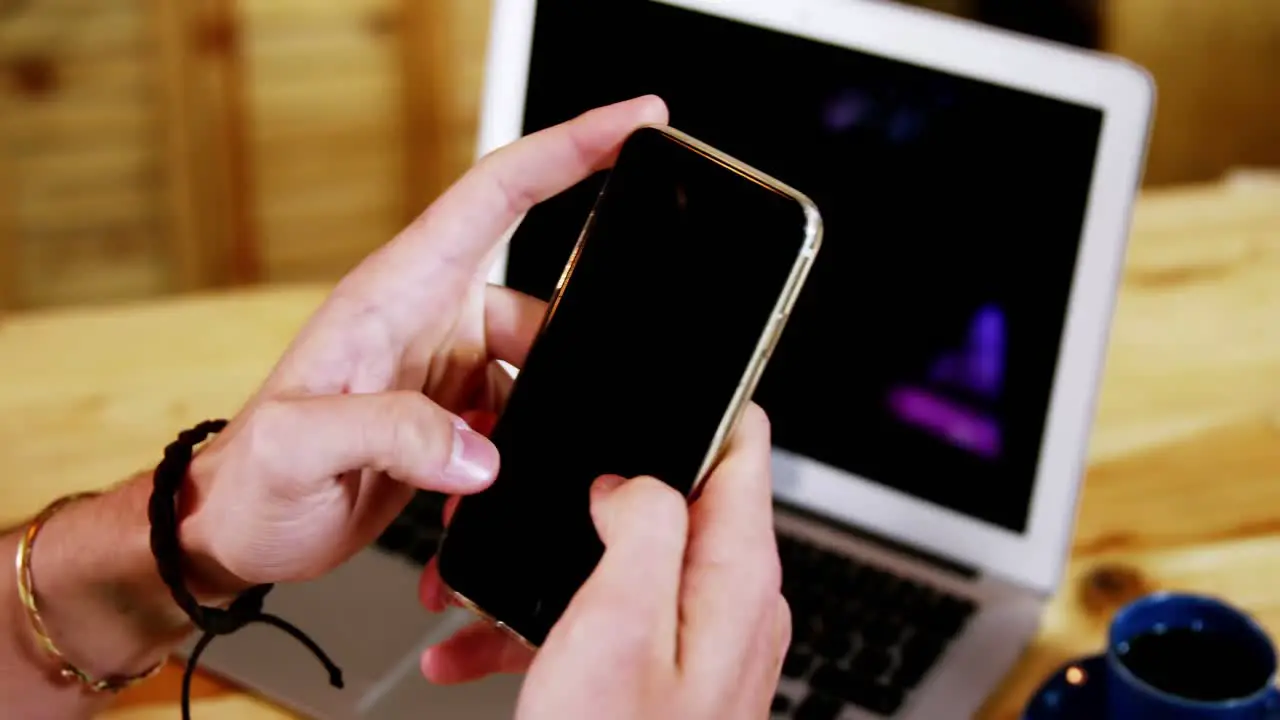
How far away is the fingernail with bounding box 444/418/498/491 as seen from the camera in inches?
23.8

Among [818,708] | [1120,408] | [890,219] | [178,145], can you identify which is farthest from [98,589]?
[178,145]

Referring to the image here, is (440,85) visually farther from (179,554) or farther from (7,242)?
(179,554)

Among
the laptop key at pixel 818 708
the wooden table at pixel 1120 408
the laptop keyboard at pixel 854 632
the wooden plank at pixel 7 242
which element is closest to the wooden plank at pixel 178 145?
the wooden plank at pixel 7 242

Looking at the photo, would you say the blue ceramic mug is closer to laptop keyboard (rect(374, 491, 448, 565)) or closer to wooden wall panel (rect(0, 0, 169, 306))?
laptop keyboard (rect(374, 491, 448, 565))

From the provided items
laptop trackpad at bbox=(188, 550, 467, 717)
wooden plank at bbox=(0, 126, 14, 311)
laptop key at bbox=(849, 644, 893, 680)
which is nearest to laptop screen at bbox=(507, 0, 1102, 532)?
laptop key at bbox=(849, 644, 893, 680)

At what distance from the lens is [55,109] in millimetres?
2018

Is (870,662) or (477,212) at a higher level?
(477,212)

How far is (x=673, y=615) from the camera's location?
1.75 ft

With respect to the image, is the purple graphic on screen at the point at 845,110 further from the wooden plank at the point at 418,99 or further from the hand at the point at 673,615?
the wooden plank at the point at 418,99

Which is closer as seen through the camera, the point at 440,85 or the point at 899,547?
the point at 899,547

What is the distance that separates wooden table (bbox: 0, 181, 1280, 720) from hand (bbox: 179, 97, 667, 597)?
0.47 ft

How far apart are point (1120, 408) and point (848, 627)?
0.36 meters

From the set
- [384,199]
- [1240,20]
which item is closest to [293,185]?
[384,199]

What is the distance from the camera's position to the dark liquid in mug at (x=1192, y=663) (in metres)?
0.66
